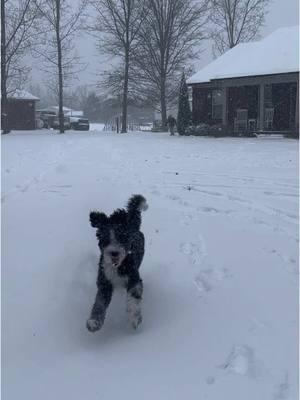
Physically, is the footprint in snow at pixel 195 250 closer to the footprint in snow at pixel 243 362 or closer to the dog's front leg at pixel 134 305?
the dog's front leg at pixel 134 305

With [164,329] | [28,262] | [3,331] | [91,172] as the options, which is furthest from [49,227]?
[91,172]

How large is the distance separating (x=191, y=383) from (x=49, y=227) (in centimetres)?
408

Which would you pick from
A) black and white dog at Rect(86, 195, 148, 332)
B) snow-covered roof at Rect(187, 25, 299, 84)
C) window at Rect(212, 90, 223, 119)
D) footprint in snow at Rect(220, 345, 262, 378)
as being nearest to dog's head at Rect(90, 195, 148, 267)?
black and white dog at Rect(86, 195, 148, 332)

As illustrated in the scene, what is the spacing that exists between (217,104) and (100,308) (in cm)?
3248

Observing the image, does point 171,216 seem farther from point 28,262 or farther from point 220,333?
point 220,333

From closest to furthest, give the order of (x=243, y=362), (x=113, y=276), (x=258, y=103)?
(x=243, y=362), (x=113, y=276), (x=258, y=103)

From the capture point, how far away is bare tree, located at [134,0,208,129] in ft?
133

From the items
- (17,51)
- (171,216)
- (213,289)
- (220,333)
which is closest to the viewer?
(220,333)

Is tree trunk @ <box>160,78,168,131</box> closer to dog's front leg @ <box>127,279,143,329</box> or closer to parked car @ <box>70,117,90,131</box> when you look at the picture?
parked car @ <box>70,117,90,131</box>

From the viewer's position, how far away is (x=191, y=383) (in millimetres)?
3746

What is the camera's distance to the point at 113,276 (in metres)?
4.80

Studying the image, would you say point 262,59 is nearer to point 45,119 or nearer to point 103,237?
point 103,237

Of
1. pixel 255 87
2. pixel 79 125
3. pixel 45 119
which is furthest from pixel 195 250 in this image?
pixel 45 119

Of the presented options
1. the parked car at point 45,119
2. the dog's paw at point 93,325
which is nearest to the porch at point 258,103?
the parked car at point 45,119
